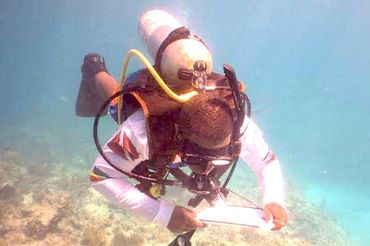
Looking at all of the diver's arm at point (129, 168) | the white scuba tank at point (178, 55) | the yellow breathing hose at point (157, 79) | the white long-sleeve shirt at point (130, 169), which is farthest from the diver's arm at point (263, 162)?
the diver's arm at point (129, 168)

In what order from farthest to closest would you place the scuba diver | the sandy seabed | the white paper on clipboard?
the sandy seabed → the white paper on clipboard → the scuba diver

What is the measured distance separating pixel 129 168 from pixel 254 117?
42447 millimetres

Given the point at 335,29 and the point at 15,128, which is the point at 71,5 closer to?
the point at 335,29

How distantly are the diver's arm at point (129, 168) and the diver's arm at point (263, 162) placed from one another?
1.10m

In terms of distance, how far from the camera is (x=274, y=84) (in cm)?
14762

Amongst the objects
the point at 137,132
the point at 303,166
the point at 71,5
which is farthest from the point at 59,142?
the point at 71,5

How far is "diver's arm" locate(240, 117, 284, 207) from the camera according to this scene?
3832 mm

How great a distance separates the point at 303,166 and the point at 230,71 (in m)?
36.4

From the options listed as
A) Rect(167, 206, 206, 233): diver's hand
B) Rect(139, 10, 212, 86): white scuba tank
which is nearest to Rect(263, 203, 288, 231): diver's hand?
Rect(167, 206, 206, 233): diver's hand

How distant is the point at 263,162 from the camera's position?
4.09 metres

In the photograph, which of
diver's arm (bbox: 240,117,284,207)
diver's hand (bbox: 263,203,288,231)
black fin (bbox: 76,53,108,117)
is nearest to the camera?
diver's hand (bbox: 263,203,288,231)

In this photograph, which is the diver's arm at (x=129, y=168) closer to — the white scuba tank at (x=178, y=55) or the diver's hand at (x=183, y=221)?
the diver's hand at (x=183, y=221)

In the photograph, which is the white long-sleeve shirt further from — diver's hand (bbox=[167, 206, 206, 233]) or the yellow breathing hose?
the yellow breathing hose

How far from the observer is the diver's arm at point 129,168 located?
10.5ft
